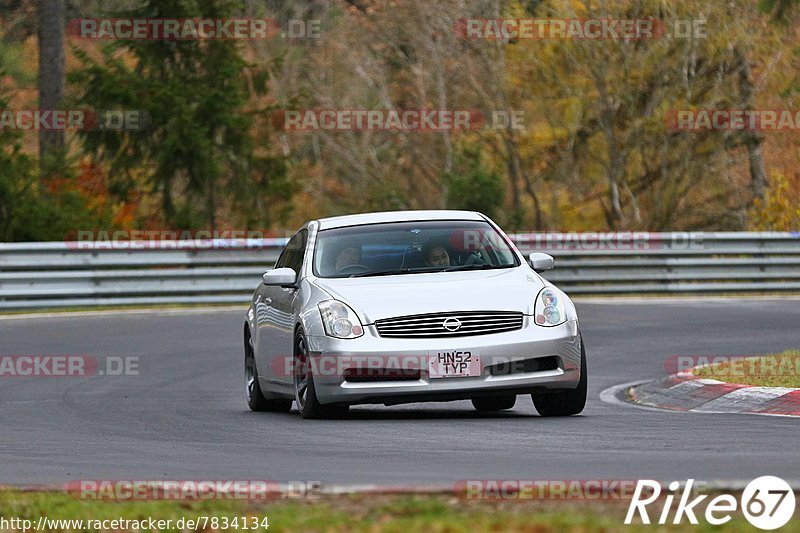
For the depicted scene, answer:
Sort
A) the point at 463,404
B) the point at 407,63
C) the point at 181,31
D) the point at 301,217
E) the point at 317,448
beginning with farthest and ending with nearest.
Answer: the point at 301,217, the point at 407,63, the point at 181,31, the point at 463,404, the point at 317,448

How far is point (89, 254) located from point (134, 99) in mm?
8068

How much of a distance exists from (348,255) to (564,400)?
209cm

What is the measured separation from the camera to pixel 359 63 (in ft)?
151

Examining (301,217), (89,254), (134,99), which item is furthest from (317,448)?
(301,217)

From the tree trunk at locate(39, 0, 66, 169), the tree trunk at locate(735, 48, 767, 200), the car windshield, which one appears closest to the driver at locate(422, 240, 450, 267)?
the car windshield

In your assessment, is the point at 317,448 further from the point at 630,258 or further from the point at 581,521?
the point at 630,258

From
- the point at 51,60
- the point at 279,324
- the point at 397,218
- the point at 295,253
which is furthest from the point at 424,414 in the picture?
the point at 51,60

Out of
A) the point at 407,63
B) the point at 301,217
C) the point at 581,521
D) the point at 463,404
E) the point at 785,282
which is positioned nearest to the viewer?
the point at 581,521

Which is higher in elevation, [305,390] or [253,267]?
[305,390]

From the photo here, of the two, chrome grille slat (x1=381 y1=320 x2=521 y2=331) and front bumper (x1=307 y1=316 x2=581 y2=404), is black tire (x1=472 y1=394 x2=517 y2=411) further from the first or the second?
chrome grille slat (x1=381 y1=320 x2=521 y2=331)

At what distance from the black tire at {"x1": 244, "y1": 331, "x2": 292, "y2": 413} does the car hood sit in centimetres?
168

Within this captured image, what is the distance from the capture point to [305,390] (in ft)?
41.4

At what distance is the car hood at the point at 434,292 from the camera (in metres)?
12.2

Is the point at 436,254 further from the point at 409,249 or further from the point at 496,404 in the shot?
the point at 496,404
